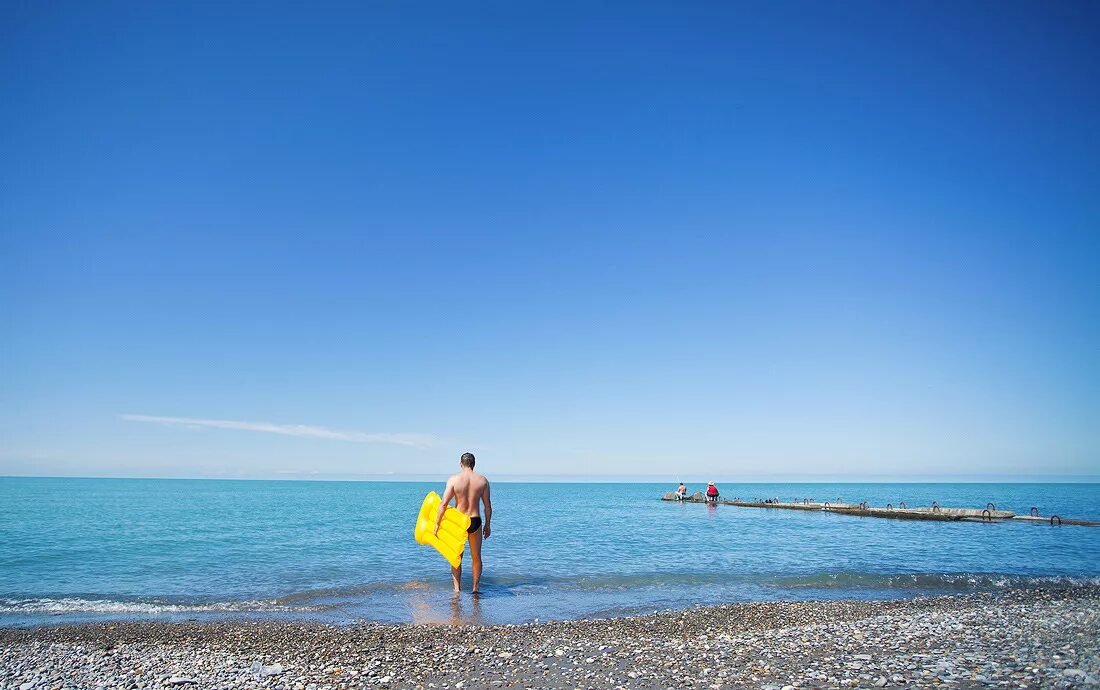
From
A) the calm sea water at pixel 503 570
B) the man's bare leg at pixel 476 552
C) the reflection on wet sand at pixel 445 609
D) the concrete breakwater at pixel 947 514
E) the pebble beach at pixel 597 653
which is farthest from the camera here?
the concrete breakwater at pixel 947 514

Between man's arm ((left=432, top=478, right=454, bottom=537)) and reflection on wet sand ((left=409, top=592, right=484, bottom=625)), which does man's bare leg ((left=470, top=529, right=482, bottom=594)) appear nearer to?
reflection on wet sand ((left=409, top=592, right=484, bottom=625))

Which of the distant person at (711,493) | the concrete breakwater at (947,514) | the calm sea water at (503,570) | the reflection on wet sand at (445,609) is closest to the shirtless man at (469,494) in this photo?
the reflection on wet sand at (445,609)

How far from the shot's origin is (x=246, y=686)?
7.45 metres

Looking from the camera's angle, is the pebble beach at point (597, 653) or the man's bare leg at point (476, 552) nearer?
the pebble beach at point (597, 653)

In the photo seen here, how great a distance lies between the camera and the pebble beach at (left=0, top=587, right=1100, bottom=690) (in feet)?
24.5

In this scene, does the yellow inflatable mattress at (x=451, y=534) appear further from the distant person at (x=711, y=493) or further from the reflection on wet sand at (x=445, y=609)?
the distant person at (x=711, y=493)

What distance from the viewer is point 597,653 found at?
8.68m

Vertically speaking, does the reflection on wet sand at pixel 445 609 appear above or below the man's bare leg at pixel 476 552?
below

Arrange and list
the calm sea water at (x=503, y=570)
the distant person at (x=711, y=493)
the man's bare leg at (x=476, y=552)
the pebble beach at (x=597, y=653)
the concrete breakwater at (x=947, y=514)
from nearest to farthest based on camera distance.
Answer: the pebble beach at (x=597, y=653) → the calm sea water at (x=503, y=570) → the man's bare leg at (x=476, y=552) → the concrete breakwater at (x=947, y=514) → the distant person at (x=711, y=493)

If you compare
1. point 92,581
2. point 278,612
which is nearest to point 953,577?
point 278,612

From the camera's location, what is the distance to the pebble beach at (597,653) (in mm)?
7480

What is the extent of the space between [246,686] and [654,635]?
6.05 m

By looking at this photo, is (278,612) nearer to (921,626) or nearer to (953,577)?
(921,626)

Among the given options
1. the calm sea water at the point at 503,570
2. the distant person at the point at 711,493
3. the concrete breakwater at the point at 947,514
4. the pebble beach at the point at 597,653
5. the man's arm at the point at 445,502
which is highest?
the man's arm at the point at 445,502
